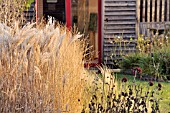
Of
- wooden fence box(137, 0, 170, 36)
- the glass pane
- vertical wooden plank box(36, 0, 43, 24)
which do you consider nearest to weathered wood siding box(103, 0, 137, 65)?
wooden fence box(137, 0, 170, 36)

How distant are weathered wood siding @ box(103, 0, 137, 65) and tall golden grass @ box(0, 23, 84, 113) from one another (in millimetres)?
7262

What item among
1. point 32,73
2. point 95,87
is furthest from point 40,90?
point 95,87

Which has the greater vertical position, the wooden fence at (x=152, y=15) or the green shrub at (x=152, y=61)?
the wooden fence at (x=152, y=15)

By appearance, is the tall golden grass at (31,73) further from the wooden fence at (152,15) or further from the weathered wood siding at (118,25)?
the wooden fence at (152,15)

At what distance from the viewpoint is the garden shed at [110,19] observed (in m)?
12.5

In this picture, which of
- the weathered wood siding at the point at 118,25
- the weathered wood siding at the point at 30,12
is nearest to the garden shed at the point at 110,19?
the weathered wood siding at the point at 118,25

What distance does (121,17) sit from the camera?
12586 millimetres

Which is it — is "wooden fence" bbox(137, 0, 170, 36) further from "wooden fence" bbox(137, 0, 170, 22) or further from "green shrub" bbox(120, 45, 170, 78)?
"green shrub" bbox(120, 45, 170, 78)

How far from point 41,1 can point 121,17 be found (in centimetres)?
226

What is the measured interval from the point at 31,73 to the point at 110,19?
777cm

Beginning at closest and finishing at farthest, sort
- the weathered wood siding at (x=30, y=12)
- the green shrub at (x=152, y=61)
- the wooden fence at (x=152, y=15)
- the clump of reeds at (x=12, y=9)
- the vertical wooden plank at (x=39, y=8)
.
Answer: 1. the clump of reeds at (x=12, y=9)
2. the green shrub at (x=152, y=61)
3. the weathered wood siding at (x=30, y=12)
4. the vertical wooden plank at (x=39, y=8)
5. the wooden fence at (x=152, y=15)

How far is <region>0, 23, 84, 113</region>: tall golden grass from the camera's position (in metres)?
4.90

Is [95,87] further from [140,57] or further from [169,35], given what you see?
[169,35]

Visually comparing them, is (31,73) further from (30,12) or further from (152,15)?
(152,15)
